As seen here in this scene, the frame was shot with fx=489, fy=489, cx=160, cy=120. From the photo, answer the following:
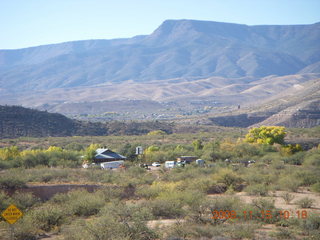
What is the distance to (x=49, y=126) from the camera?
92688mm

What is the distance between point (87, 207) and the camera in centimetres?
2545

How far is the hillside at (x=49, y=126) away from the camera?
8694 centimetres

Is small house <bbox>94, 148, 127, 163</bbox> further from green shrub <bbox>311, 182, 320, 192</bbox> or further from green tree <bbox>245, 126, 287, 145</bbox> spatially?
green shrub <bbox>311, 182, 320, 192</bbox>

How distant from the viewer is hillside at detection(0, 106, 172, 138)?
86.9 metres


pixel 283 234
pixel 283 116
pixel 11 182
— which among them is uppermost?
pixel 11 182

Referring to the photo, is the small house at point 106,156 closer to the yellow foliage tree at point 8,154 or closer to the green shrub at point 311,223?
the yellow foliage tree at point 8,154

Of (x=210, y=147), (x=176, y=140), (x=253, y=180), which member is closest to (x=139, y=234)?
(x=253, y=180)

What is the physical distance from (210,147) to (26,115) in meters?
46.4

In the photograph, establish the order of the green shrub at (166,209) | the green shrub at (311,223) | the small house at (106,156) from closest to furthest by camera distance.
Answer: the green shrub at (311,223) → the green shrub at (166,209) → the small house at (106,156)

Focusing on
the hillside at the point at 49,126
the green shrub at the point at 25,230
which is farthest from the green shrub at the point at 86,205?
the hillside at the point at 49,126

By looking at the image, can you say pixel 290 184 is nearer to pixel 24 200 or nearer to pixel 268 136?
pixel 24 200

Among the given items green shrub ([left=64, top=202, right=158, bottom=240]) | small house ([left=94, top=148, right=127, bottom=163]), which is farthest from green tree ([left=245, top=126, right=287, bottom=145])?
green shrub ([left=64, top=202, right=158, bottom=240])

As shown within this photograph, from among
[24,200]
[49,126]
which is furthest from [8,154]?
[49,126]

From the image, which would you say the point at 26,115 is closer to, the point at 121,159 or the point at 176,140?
the point at 176,140
